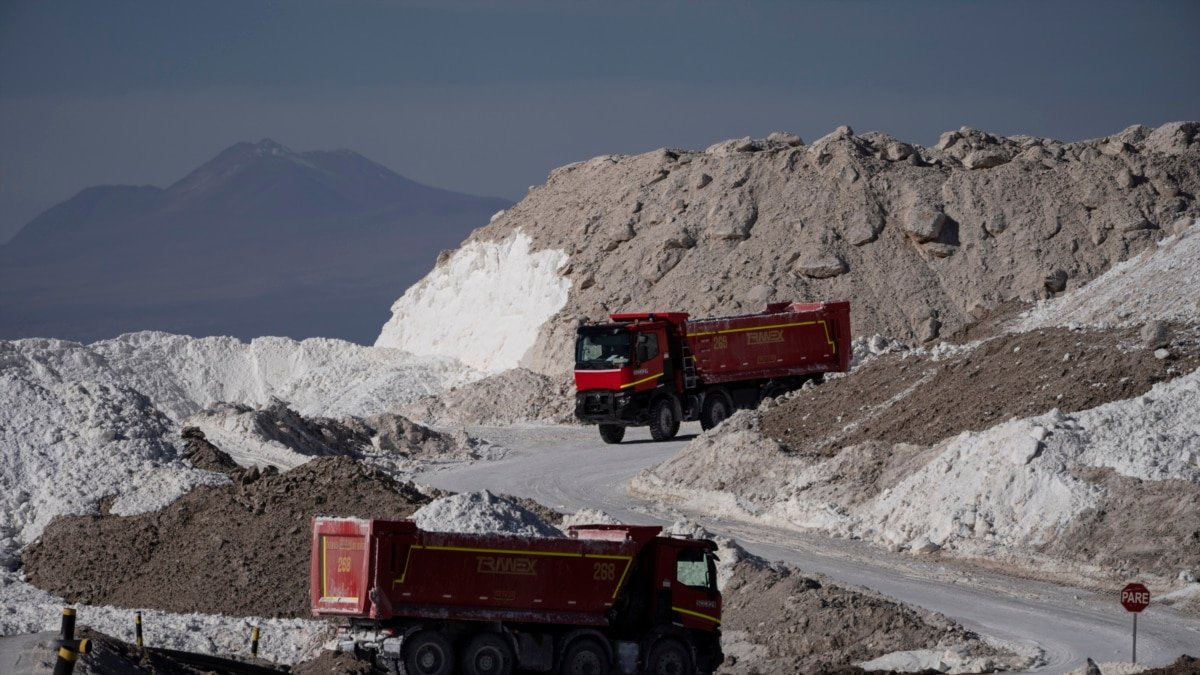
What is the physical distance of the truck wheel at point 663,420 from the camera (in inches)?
1437

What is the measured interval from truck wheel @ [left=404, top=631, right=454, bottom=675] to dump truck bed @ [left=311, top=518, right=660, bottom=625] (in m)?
0.26

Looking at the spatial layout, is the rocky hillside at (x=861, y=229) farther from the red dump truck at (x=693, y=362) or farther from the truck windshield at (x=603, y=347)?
the truck windshield at (x=603, y=347)

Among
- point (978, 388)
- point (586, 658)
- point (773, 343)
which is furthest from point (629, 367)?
point (586, 658)

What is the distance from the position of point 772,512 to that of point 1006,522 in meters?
5.18

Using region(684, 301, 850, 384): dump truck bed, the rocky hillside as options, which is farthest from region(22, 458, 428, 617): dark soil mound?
the rocky hillside

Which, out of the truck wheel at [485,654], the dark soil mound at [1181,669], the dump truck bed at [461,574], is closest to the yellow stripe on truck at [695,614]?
the dump truck bed at [461,574]

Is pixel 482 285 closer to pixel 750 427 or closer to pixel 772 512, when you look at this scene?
pixel 750 427

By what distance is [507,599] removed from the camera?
1642 centimetres

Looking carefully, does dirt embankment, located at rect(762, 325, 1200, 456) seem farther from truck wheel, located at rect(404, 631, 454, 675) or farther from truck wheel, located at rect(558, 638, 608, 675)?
truck wheel, located at rect(404, 631, 454, 675)

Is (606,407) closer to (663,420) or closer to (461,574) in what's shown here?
(663,420)

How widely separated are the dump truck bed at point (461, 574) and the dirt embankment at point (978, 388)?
13115 mm

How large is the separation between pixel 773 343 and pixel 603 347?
15.0ft

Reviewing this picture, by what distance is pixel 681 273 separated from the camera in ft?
163

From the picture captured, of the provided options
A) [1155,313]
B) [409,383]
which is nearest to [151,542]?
[1155,313]
